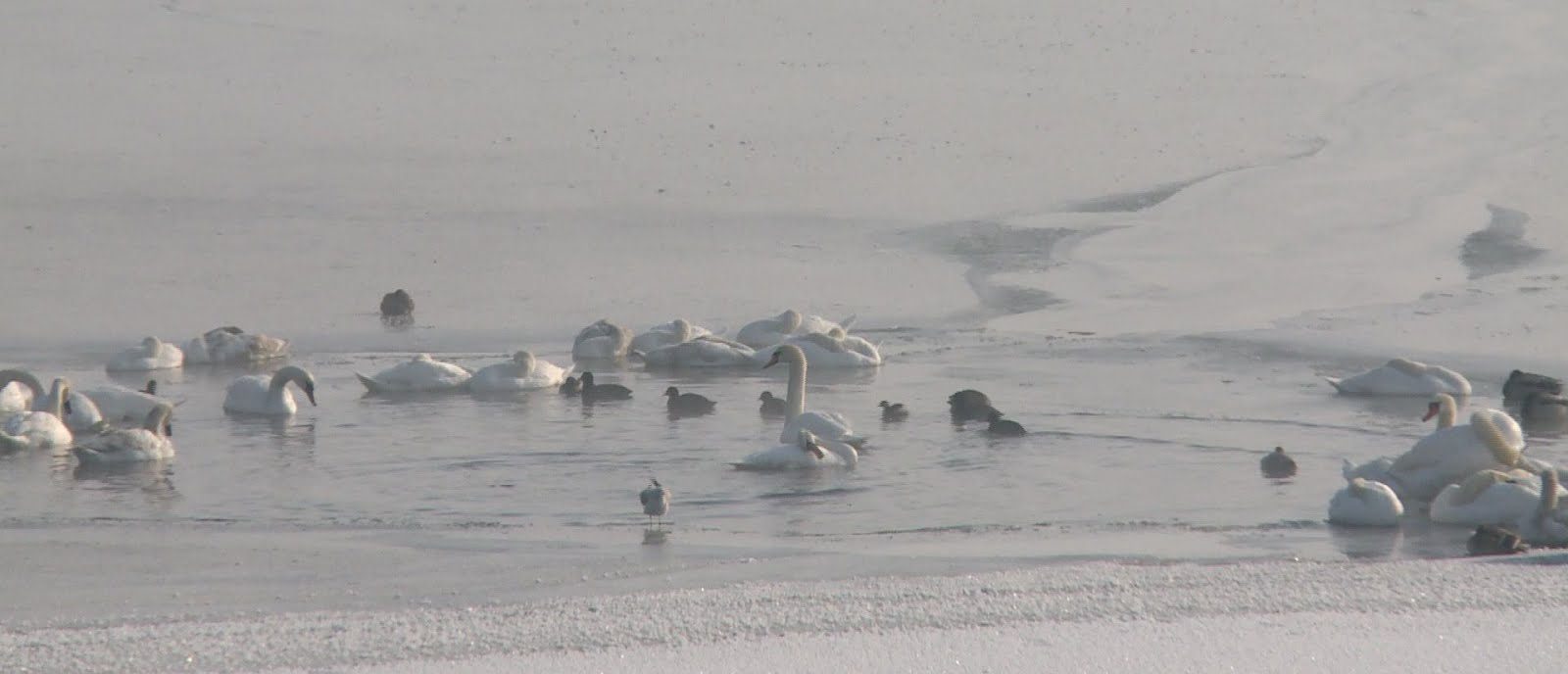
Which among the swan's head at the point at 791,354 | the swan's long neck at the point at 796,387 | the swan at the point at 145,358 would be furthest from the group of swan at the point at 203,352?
the swan's long neck at the point at 796,387

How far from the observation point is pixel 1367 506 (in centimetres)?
959

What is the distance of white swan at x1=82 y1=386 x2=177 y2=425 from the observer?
41.9 ft

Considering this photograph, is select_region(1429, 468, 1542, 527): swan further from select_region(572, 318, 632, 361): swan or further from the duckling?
select_region(572, 318, 632, 361): swan

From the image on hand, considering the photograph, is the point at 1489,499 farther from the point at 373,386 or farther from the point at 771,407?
the point at 373,386


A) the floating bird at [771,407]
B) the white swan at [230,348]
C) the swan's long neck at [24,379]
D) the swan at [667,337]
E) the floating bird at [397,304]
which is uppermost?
the floating bird at [397,304]

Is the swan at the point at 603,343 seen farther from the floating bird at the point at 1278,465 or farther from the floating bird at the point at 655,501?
the floating bird at the point at 655,501

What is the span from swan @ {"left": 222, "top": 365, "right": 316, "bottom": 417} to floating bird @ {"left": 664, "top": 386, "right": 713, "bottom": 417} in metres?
2.02

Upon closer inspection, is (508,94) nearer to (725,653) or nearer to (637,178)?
(637,178)

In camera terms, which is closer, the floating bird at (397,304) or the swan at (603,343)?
the swan at (603,343)

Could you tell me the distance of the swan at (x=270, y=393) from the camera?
42.4 ft

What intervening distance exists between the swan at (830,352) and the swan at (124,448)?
4548 mm

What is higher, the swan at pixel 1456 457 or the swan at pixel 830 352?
the swan at pixel 830 352

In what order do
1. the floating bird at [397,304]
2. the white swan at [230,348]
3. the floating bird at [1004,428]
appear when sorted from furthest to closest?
1. the floating bird at [397,304]
2. the white swan at [230,348]
3. the floating bird at [1004,428]

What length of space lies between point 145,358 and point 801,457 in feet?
17.6
